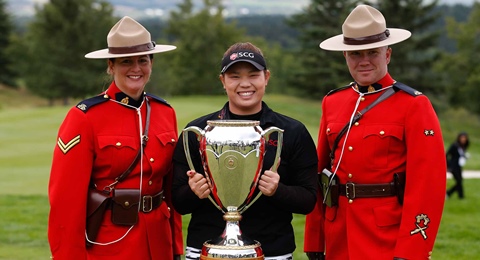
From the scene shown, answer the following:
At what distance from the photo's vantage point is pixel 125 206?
433 cm

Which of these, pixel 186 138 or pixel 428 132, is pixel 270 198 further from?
pixel 428 132

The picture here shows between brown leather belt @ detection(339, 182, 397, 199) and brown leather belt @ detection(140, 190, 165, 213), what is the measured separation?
1.03 meters

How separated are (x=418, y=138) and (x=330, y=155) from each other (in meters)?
0.59

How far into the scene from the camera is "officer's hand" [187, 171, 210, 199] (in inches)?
152

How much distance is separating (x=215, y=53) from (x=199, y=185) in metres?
71.2

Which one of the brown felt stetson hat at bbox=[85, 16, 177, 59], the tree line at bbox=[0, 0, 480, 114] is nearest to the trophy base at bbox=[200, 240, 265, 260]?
the brown felt stetson hat at bbox=[85, 16, 177, 59]

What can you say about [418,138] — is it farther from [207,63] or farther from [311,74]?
[207,63]

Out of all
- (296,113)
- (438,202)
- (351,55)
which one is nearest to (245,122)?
(351,55)

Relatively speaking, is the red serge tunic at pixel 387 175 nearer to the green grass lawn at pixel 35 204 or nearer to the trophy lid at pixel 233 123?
the trophy lid at pixel 233 123

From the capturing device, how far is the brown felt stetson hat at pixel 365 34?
4.29 meters

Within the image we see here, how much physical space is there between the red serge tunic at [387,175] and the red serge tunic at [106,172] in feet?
3.04

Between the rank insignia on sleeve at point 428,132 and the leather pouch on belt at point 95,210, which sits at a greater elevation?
the rank insignia on sleeve at point 428,132

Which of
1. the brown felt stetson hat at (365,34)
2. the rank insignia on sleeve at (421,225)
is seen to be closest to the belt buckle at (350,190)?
the rank insignia on sleeve at (421,225)

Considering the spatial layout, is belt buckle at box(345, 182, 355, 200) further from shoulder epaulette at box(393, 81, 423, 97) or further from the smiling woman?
shoulder epaulette at box(393, 81, 423, 97)
